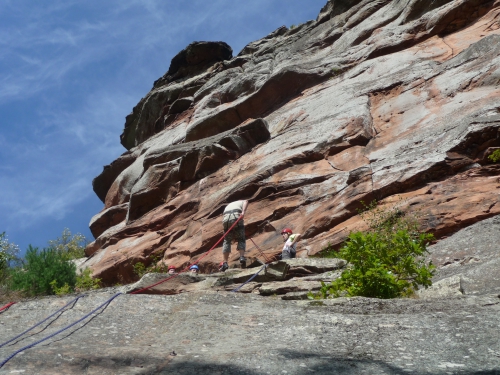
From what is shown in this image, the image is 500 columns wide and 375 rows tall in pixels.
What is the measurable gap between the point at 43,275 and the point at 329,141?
929 centimetres

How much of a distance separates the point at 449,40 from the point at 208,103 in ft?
41.3

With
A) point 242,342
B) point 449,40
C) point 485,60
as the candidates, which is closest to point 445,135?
point 485,60

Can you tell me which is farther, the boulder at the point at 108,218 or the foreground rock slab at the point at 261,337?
the boulder at the point at 108,218

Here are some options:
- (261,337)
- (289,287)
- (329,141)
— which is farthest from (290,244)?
(261,337)

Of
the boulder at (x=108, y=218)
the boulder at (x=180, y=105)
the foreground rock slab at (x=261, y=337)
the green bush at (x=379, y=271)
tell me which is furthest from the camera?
the boulder at (x=180, y=105)

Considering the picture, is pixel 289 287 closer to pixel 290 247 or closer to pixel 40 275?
pixel 290 247

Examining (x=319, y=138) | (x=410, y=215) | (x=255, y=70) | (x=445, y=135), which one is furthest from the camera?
(x=255, y=70)

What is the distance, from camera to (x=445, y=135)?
49.4 ft

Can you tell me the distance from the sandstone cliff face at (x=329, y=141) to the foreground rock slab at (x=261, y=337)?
638 centimetres

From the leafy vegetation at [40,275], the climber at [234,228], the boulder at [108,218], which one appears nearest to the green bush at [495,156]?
the climber at [234,228]

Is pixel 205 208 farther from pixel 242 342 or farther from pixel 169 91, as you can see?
pixel 169 91

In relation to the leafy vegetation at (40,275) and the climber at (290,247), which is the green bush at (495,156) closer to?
the climber at (290,247)

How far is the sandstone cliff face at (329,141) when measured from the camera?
14.5 meters

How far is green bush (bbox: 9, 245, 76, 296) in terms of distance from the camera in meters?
14.3
